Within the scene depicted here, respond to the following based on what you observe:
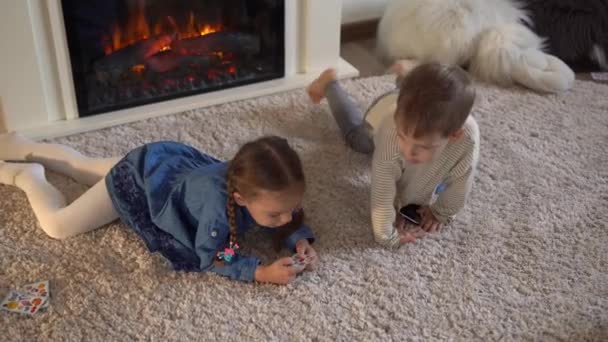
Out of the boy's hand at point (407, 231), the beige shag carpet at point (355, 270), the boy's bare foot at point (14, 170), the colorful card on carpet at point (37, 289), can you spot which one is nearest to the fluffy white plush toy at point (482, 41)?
the beige shag carpet at point (355, 270)

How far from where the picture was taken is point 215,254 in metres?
1.54

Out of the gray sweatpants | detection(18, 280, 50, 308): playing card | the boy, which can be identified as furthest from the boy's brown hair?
detection(18, 280, 50, 308): playing card

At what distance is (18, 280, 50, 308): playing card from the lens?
1495 millimetres

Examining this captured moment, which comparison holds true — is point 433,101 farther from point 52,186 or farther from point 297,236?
point 52,186

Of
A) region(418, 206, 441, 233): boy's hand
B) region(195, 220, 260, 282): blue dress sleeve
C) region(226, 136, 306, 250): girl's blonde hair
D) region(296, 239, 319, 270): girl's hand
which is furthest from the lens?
region(418, 206, 441, 233): boy's hand

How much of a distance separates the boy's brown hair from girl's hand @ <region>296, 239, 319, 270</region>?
0.37 metres

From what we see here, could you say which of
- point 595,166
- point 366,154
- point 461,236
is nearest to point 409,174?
point 461,236

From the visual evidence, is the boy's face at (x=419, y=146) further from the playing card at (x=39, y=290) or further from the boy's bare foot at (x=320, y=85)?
the playing card at (x=39, y=290)

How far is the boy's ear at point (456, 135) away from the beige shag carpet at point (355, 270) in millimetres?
280

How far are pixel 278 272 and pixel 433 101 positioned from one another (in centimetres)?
50

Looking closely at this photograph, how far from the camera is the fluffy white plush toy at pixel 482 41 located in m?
2.40

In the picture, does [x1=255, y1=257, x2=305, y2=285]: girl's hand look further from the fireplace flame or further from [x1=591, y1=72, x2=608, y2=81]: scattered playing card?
[x1=591, y1=72, x2=608, y2=81]: scattered playing card

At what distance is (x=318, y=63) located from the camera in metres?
2.41

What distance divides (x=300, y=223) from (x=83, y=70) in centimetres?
86
